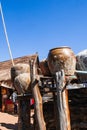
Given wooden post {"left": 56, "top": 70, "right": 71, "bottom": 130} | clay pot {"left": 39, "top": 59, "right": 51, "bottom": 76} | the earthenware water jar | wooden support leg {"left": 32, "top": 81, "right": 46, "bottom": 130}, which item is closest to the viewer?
wooden post {"left": 56, "top": 70, "right": 71, "bottom": 130}

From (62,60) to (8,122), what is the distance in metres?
7.81

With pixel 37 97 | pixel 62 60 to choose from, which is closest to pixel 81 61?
pixel 62 60

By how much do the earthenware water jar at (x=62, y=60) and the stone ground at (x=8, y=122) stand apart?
6.16m

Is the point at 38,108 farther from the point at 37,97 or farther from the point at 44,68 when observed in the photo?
the point at 44,68

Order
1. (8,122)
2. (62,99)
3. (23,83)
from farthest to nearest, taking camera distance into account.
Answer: (8,122)
(23,83)
(62,99)

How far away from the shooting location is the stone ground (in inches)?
504

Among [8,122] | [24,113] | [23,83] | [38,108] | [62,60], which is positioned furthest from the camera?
[8,122]

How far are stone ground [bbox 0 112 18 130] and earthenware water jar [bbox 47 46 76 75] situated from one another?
616 centimetres

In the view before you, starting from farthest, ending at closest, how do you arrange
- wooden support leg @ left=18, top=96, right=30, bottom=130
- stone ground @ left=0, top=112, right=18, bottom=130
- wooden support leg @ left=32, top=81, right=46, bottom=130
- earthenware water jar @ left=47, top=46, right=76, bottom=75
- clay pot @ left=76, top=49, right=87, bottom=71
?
stone ground @ left=0, top=112, right=18, bottom=130 → wooden support leg @ left=18, top=96, right=30, bottom=130 → clay pot @ left=76, top=49, right=87, bottom=71 → wooden support leg @ left=32, top=81, right=46, bottom=130 → earthenware water jar @ left=47, top=46, right=76, bottom=75

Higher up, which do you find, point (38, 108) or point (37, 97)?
point (37, 97)

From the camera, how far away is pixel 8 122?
46.3 feet

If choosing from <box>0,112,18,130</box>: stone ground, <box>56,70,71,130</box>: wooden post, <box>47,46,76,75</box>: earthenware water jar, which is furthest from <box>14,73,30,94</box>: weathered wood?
<box>0,112,18,130</box>: stone ground

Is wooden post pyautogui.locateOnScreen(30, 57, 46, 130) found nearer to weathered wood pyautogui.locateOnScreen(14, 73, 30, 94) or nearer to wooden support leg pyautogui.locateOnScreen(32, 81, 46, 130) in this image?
wooden support leg pyautogui.locateOnScreen(32, 81, 46, 130)

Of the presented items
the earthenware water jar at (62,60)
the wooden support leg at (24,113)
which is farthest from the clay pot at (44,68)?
the wooden support leg at (24,113)
